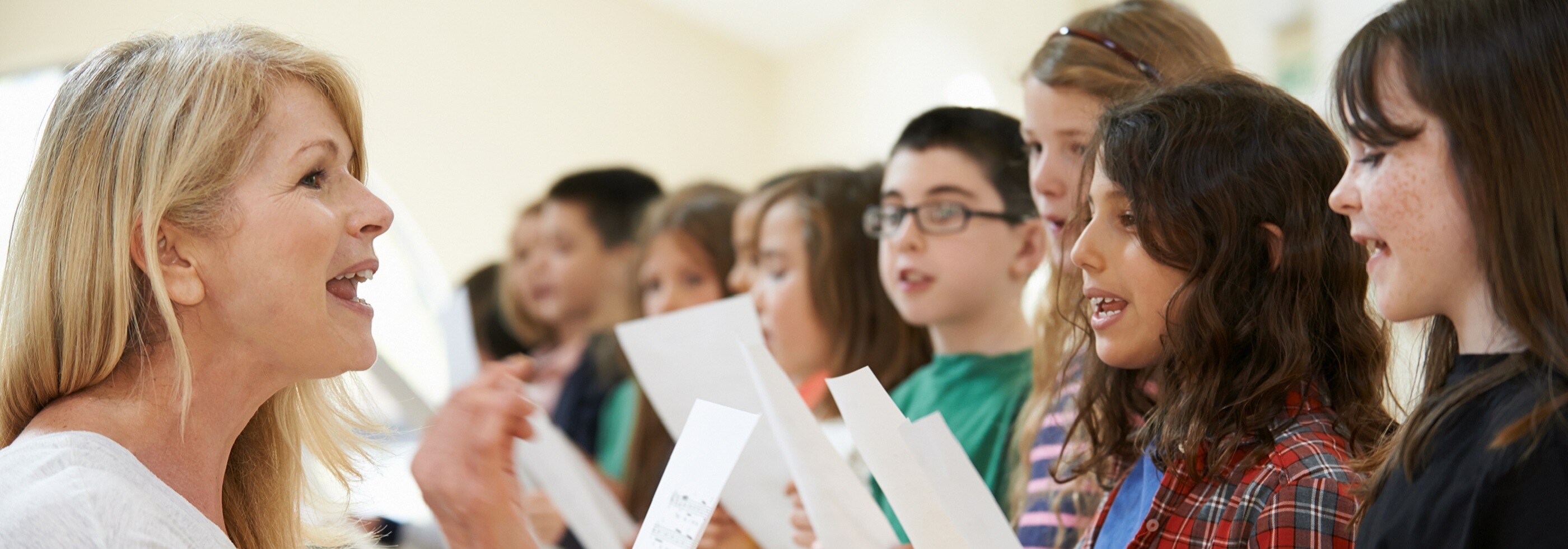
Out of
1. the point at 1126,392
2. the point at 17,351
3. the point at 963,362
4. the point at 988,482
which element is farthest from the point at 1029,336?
the point at 17,351

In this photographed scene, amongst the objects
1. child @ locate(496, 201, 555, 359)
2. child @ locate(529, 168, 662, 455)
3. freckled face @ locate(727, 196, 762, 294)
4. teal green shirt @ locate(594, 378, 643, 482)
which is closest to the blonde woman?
freckled face @ locate(727, 196, 762, 294)

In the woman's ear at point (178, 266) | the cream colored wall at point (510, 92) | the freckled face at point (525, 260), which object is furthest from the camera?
the cream colored wall at point (510, 92)

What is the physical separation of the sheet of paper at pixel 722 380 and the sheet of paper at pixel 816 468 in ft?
0.85

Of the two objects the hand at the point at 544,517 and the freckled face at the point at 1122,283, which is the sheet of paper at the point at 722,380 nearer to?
the freckled face at the point at 1122,283

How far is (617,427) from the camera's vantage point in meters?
3.05

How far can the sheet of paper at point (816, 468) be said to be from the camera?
1242 mm

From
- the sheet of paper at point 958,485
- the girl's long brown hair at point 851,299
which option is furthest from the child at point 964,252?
the sheet of paper at point 958,485

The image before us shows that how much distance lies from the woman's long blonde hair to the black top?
1068 millimetres

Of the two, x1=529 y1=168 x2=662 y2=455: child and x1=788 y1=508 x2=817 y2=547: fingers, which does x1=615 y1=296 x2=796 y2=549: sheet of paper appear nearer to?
x1=788 y1=508 x2=817 y2=547: fingers

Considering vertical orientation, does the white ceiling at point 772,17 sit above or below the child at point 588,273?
above

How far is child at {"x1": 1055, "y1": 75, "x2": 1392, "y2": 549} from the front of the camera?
3.62 ft

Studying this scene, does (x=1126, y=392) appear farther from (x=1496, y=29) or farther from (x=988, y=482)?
(x=1496, y=29)

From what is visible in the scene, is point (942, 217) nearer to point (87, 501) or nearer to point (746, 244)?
point (746, 244)

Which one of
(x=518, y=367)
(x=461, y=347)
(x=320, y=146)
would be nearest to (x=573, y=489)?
(x=518, y=367)
